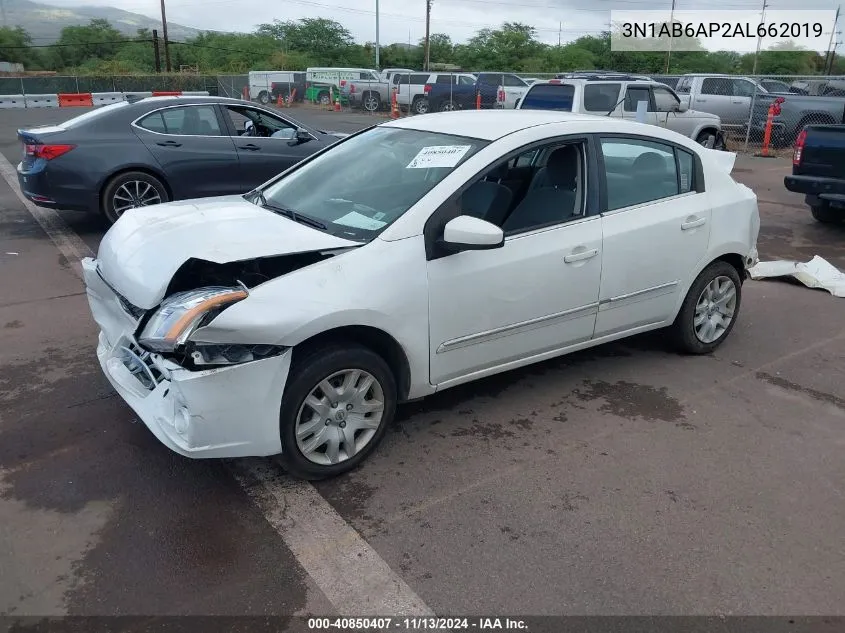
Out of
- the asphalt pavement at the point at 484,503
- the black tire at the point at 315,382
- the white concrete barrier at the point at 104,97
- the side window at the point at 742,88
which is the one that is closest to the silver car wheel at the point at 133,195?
the asphalt pavement at the point at 484,503

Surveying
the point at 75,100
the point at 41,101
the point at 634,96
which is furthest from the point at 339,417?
the point at 41,101

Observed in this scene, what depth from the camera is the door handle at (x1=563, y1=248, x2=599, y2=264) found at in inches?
160

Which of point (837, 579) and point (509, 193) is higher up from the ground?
point (509, 193)

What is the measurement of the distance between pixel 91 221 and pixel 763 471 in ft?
27.7

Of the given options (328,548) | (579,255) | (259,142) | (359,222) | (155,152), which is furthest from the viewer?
(259,142)

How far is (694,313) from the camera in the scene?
4.94 meters

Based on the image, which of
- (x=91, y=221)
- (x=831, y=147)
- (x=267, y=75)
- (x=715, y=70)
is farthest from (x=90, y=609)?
(x=715, y=70)

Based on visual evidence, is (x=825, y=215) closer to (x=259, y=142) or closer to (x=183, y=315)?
(x=259, y=142)

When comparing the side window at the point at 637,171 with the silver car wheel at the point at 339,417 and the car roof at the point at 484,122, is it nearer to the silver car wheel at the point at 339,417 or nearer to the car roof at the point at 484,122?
the car roof at the point at 484,122

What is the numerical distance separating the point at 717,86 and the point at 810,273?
15083mm

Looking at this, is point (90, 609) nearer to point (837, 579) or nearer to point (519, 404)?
point (519, 404)

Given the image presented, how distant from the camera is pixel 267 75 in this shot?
34.8 meters

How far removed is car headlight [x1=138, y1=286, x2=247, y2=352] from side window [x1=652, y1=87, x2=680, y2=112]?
12793mm

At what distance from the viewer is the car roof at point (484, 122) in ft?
13.4
